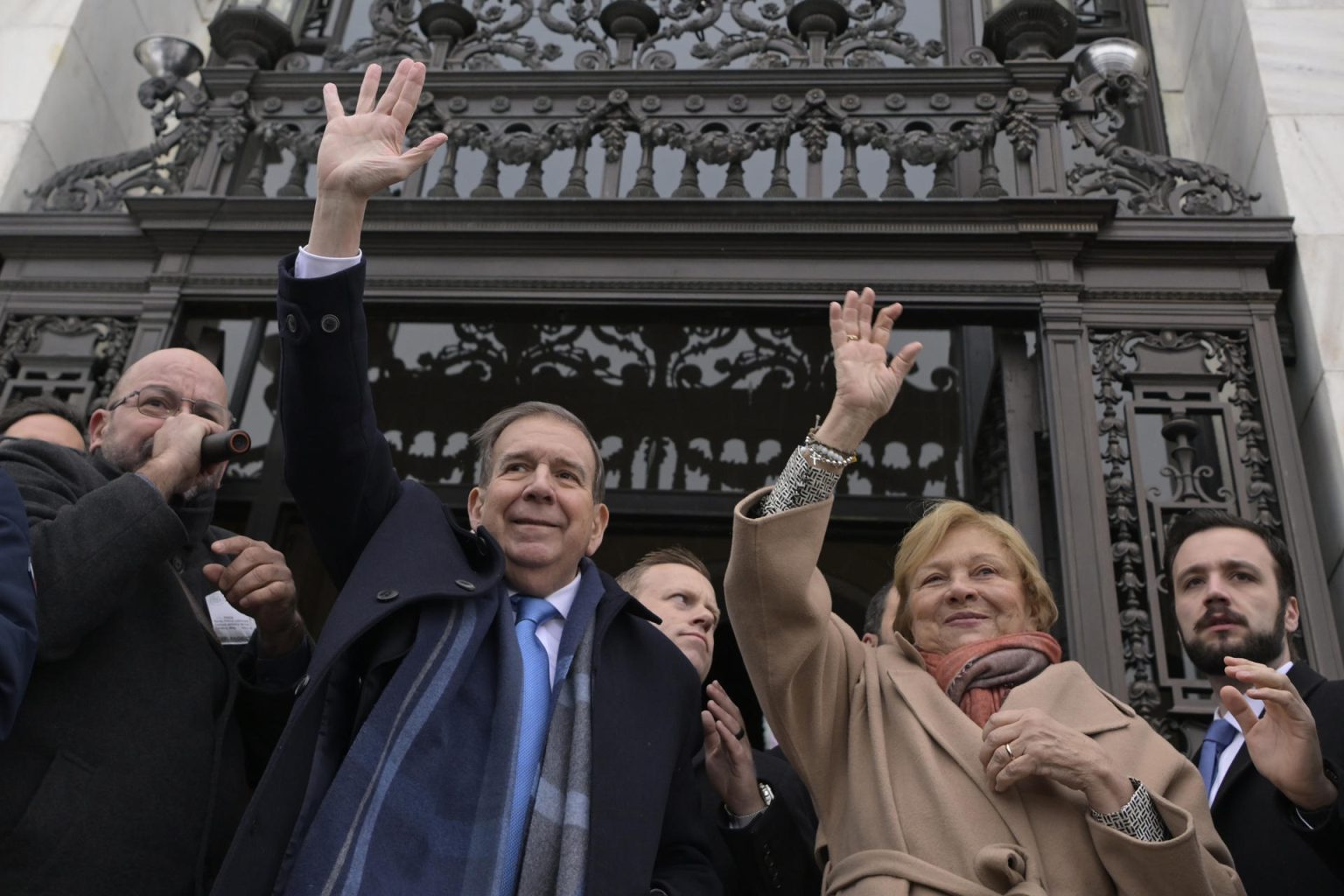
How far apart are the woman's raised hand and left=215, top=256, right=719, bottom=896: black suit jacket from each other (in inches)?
22.5

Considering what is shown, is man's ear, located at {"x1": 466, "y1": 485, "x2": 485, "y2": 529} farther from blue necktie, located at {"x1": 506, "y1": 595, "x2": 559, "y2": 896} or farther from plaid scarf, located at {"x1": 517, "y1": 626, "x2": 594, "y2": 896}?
plaid scarf, located at {"x1": 517, "y1": 626, "x2": 594, "y2": 896}

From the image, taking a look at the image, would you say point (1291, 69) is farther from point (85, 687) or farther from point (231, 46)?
point (85, 687)

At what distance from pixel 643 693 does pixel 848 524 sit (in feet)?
12.2

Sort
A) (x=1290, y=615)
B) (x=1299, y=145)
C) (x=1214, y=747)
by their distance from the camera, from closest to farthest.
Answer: (x=1214, y=747)
(x=1290, y=615)
(x=1299, y=145)

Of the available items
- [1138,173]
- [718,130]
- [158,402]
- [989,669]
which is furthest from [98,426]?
[1138,173]

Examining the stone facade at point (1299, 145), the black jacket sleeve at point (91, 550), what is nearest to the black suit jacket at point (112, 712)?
the black jacket sleeve at point (91, 550)

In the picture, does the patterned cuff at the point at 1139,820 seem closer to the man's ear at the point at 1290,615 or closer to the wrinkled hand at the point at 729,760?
the wrinkled hand at the point at 729,760

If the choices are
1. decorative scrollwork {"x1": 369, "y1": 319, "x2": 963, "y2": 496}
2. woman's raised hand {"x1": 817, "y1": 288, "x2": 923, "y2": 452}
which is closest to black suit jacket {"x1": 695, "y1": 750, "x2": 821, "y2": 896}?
woman's raised hand {"x1": 817, "y1": 288, "x2": 923, "y2": 452}

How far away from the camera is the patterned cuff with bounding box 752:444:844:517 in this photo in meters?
2.49

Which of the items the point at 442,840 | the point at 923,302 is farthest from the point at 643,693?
the point at 923,302

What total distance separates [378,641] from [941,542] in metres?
1.31

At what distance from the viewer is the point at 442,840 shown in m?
2.16

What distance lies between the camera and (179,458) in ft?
8.30

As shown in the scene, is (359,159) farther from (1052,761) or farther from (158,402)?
(1052,761)
